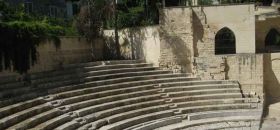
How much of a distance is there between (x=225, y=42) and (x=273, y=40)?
3055mm

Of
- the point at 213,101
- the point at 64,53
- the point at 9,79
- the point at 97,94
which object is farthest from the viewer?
the point at 64,53

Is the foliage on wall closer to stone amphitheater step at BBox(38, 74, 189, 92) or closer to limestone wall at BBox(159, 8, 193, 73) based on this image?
stone amphitheater step at BBox(38, 74, 189, 92)

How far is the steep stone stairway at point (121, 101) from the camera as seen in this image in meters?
13.0

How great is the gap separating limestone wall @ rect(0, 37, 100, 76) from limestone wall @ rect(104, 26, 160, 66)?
1.09 m

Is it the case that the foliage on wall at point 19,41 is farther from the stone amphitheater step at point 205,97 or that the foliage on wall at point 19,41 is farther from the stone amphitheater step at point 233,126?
the stone amphitheater step at point 233,126

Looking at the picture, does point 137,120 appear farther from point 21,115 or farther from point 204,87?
point 204,87

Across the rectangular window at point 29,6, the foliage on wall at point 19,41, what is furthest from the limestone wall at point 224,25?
the rectangular window at point 29,6

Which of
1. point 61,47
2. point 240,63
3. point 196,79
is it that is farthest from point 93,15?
point 240,63

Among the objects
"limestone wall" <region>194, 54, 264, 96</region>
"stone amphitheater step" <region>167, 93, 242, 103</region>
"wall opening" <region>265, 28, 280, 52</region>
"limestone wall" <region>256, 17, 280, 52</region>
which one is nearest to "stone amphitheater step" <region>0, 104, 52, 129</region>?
"stone amphitheater step" <region>167, 93, 242, 103</region>

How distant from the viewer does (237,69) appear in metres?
18.5

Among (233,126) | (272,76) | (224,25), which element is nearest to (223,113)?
(233,126)

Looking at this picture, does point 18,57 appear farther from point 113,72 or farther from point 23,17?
point 113,72

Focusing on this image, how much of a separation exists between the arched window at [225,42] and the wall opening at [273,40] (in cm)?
205

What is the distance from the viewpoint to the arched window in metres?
20.3
